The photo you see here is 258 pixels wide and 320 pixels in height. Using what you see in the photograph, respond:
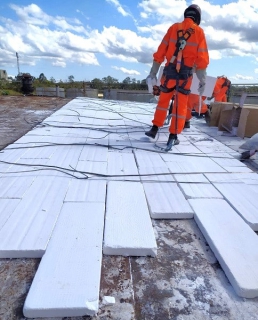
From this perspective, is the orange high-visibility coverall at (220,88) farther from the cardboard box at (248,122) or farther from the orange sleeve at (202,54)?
the orange sleeve at (202,54)

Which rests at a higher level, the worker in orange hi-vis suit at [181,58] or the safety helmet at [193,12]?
the safety helmet at [193,12]

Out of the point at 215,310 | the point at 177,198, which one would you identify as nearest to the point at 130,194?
the point at 177,198

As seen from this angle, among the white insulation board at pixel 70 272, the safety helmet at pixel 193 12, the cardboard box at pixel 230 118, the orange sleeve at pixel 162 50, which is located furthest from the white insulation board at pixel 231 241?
the cardboard box at pixel 230 118

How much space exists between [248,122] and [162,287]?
308 cm

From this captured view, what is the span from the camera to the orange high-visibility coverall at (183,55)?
267 centimetres

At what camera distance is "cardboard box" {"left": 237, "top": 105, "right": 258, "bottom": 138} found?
3.42 metres

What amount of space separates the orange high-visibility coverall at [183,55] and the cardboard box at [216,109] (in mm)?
1347

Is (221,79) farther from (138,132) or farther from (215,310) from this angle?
(215,310)

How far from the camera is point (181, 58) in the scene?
2746 millimetres

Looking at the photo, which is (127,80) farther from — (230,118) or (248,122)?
(248,122)

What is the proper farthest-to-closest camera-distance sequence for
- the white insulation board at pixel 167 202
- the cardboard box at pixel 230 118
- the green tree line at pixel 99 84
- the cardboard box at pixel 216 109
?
the green tree line at pixel 99 84 < the cardboard box at pixel 216 109 < the cardboard box at pixel 230 118 < the white insulation board at pixel 167 202

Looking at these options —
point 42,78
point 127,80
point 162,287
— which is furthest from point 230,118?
point 42,78

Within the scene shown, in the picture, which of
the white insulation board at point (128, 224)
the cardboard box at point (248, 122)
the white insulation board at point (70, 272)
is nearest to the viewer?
the white insulation board at point (70, 272)

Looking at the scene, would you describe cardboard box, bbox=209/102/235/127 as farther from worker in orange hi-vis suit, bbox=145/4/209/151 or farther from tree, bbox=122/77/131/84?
tree, bbox=122/77/131/84
